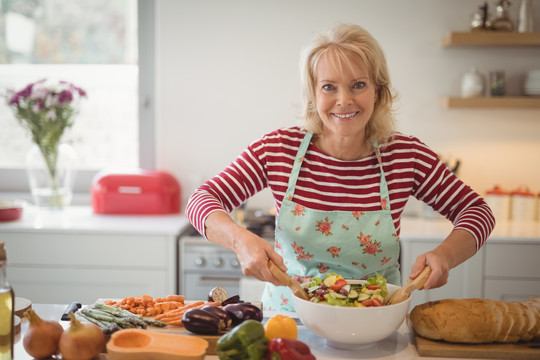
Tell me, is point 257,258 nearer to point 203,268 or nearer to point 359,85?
point 359,85

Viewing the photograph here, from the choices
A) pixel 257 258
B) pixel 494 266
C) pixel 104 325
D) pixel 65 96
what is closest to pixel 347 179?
pixel 257 258

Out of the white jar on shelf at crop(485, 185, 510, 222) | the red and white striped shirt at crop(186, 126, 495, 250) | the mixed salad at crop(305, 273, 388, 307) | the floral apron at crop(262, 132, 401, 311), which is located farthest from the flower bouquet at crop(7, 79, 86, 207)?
the white jar on shelf at crop(485, 185, 510, 222)

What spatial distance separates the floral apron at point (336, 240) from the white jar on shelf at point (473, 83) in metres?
1.48

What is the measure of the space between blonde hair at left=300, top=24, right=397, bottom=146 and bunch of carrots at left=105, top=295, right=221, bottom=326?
2.19ft

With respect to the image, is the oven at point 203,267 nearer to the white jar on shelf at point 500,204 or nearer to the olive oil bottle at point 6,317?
the white jar on shelf at point 500,204

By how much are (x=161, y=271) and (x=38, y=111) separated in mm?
1072

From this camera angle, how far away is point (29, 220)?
2809 mm

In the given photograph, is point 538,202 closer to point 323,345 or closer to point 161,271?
point 161,271

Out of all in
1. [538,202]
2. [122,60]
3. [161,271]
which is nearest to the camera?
[161,271]

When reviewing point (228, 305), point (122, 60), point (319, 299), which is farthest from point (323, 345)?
point (122, 60)

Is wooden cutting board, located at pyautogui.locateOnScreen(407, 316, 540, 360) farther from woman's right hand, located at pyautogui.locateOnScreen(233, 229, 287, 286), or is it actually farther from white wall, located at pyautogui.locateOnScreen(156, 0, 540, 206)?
white wall, located at pyautogui.locateOnScreen(156, 0, 540, 206)

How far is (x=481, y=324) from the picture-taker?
4.07 feet

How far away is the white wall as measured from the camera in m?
3.06

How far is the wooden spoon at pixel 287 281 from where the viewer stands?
4.17 ft
